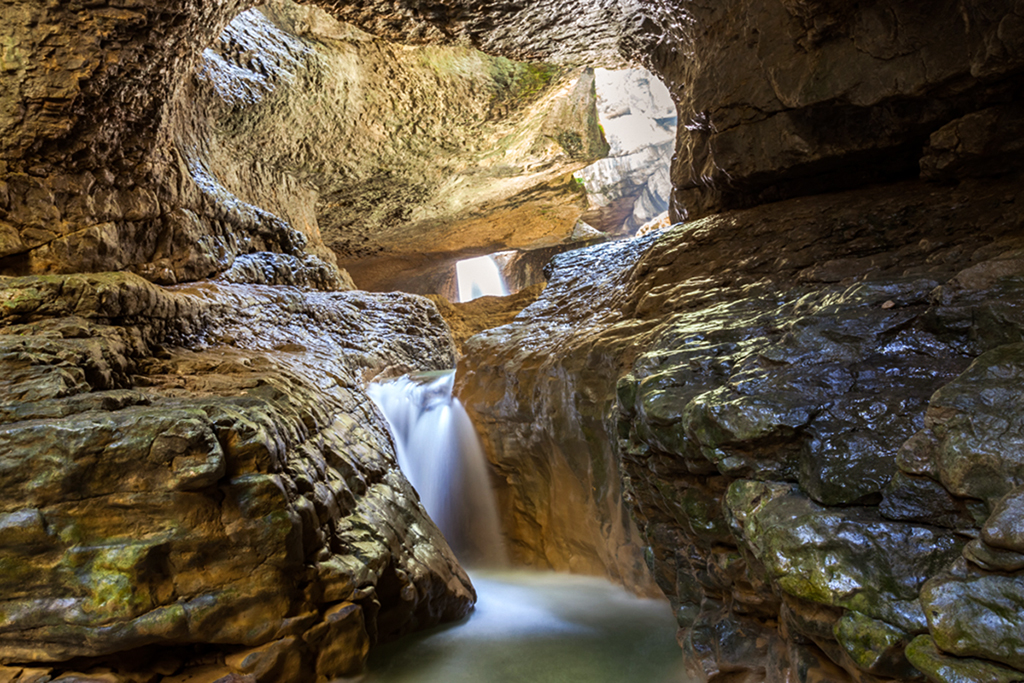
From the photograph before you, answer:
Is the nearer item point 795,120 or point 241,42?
point 795,120

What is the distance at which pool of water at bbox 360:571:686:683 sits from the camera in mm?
3117

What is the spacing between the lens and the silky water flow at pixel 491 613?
316 cm

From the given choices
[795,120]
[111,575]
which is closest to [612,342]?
[795,120]

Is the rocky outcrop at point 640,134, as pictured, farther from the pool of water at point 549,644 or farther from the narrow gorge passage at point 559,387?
the pool of water at point 549,644

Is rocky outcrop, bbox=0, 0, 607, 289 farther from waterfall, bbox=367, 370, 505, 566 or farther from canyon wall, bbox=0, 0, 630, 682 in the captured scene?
waterfall, bbox=367, 370, 505, 566

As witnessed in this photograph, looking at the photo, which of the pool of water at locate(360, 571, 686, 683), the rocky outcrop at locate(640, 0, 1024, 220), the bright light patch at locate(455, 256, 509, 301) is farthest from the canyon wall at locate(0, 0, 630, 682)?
the bright light patch at locate(455, 256, 509, 301)

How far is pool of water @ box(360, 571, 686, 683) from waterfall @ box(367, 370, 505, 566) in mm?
888

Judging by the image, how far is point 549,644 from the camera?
11.4ft

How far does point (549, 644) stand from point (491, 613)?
0.62 m

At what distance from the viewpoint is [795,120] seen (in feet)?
13.3

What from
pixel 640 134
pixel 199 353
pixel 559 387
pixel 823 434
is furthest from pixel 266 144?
pixel 640 134

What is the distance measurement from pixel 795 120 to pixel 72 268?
5.19m

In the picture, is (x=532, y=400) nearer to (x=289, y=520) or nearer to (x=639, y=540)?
(x=639, y=540)

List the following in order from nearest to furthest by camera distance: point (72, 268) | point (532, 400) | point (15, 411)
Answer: point (15, 411)
point (72, 268)
point (532, 400)
